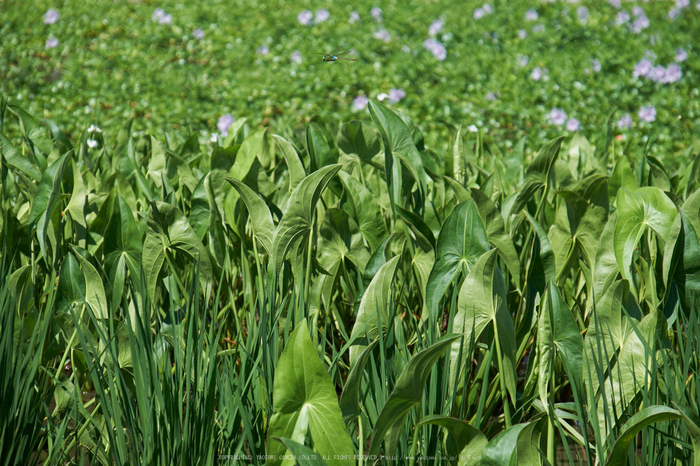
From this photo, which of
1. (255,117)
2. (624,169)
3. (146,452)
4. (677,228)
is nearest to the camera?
(146,452)

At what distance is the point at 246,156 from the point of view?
1.46m

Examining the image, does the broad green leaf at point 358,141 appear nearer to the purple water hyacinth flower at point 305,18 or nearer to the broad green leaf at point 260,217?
the broad green leaf at point 260,217

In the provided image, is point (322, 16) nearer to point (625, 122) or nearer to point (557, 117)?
point (557, 117)

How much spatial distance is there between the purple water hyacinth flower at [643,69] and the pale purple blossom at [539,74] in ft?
2.43

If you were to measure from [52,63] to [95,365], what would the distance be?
576cm

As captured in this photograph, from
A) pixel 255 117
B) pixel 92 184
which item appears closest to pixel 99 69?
pixel 255 117

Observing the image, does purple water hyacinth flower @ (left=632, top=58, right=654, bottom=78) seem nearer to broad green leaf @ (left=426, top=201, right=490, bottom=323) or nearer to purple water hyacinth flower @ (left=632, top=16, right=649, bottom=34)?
purple water hyacinth flower @ (left=632, top=16, right=649, bottom=34)

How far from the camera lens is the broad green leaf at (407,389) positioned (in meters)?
0.71

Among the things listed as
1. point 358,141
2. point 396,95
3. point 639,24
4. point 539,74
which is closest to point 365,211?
point 358,141

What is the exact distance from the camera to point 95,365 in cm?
90

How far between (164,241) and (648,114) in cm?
429

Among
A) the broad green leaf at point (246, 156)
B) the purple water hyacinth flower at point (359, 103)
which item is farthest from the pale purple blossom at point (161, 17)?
the broad green leaf at point (246, 156)

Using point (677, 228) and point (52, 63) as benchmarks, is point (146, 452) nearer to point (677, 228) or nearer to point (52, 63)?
point (677, 228)

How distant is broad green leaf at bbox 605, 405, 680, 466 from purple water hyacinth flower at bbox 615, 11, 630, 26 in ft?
19.9
